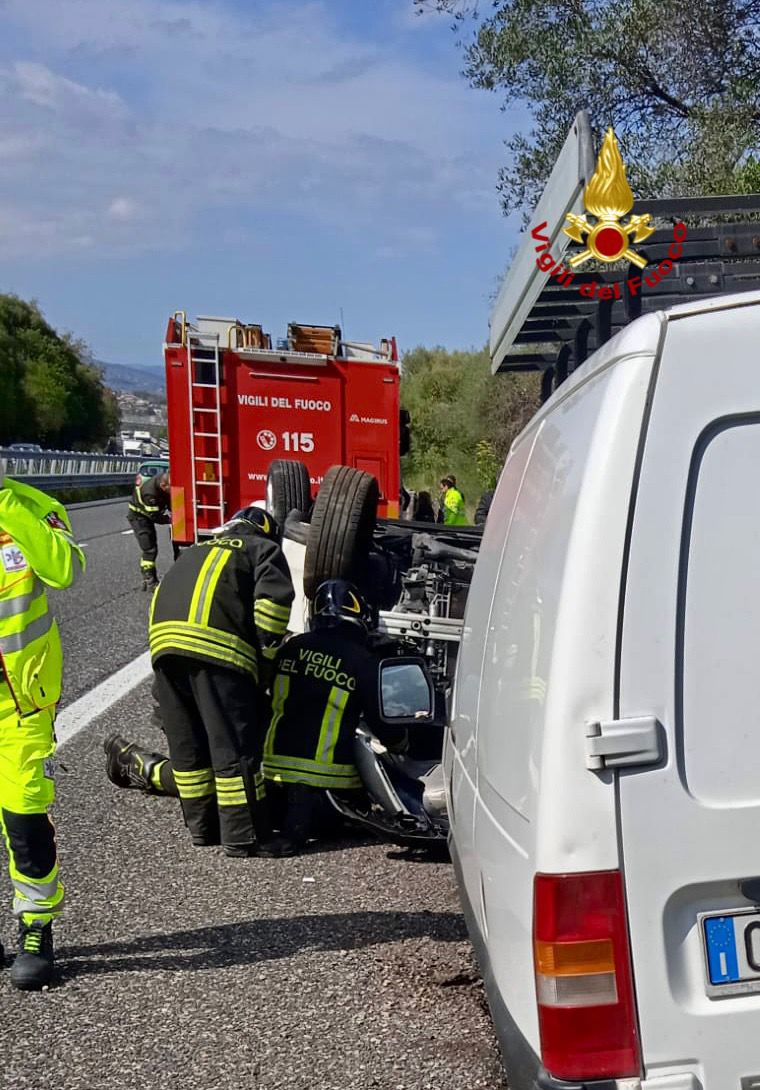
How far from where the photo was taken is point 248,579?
18.4 ft

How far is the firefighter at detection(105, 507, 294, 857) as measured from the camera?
5434 millimetres

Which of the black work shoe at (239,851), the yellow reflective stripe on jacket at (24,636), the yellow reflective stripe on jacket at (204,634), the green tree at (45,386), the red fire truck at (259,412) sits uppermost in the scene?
the green tree at (45,386)

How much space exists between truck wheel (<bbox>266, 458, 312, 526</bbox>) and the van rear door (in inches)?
303

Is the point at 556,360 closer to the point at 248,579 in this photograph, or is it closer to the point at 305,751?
the point at 248,579

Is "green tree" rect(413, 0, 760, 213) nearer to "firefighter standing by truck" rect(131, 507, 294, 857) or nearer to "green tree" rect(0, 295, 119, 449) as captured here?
"firefighter standing by truck" rect(131, 507, 294, 857)

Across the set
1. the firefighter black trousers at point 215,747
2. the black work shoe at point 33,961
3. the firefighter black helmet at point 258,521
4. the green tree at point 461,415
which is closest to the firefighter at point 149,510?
the firefighter black helmet at point 258,521

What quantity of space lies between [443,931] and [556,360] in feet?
9.82

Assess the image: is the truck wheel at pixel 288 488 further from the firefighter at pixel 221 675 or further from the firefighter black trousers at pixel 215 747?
the firefighter black trousers at pixel 215 747

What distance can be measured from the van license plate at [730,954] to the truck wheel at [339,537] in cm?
553

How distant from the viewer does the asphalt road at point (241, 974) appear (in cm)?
348

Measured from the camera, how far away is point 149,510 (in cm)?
1271

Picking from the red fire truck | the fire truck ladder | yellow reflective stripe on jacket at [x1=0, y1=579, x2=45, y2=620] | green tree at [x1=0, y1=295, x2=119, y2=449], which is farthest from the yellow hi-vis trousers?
green tree at [x1=0, y1=295, x2=119, y2=449]

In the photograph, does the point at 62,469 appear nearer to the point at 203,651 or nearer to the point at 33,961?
the point at 203,651

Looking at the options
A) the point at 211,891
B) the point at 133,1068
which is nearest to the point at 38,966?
the point at 133,1068
